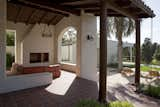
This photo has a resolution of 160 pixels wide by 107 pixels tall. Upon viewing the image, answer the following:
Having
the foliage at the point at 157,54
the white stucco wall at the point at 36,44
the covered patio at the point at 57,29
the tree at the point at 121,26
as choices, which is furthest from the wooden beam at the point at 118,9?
the foliage at the point at 157,54

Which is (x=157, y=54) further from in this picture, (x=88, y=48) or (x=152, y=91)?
(x=152, y=91)

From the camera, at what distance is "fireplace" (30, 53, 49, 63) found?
14117mm

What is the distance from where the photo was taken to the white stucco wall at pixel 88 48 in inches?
437

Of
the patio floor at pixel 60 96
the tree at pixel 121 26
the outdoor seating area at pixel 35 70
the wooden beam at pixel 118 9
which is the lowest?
the patio floor at pixel 60 96

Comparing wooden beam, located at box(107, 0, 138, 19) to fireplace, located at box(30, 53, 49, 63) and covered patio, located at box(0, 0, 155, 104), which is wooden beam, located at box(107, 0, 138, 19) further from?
fireplace, located at box(30, 53, 49, 63)

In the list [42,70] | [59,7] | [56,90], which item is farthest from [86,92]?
[59,7]

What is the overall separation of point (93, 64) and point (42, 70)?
2.92 metres

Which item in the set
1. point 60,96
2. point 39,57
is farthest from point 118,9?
point 39,57

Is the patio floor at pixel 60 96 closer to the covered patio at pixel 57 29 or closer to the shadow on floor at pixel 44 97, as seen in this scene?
the shadow on floor at pixel 44 97

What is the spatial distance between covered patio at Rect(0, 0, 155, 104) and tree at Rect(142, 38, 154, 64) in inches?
476

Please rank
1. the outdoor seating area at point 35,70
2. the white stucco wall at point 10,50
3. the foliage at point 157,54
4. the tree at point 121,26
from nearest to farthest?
the outdoor seating area at point 35,70 → the white stucco wall at point 10,50 → the tree at point 121,26 → the foliage at point 157,54

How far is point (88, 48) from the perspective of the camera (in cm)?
1136

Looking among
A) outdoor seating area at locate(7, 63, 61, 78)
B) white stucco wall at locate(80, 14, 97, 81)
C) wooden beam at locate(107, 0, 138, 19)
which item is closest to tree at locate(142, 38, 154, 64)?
white stucco wall at locate(80, 14, 97, 81)

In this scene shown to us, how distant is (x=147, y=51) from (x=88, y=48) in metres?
13.4
